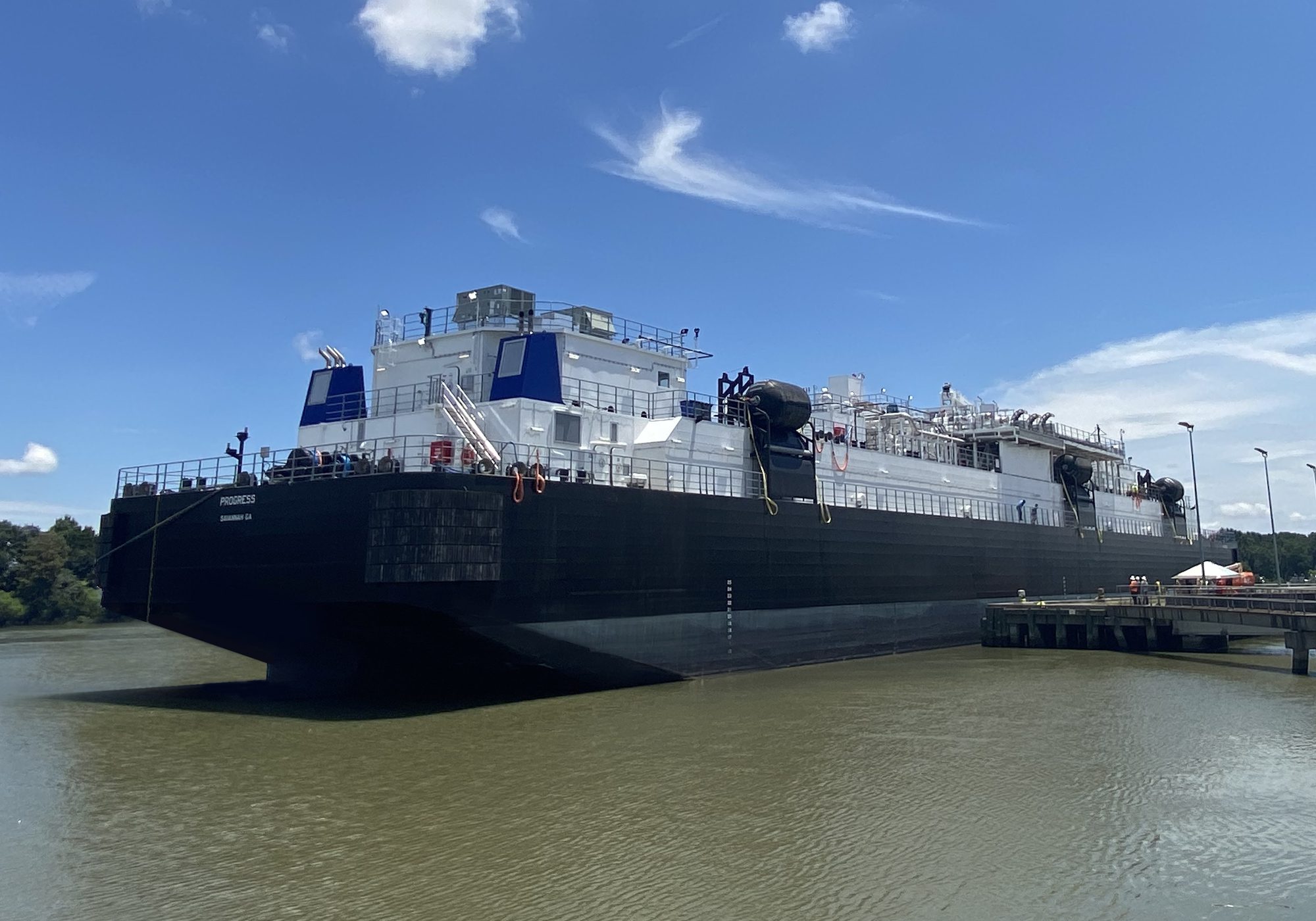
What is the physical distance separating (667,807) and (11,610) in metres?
57.0

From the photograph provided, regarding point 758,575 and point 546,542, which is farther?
point 758,575

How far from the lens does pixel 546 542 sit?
18.4 meters

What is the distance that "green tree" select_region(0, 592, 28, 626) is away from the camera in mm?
52938

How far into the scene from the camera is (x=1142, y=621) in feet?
96.3

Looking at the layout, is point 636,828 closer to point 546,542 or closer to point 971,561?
point 546,542

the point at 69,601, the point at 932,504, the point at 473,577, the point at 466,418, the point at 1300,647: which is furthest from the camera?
the point at 69,601

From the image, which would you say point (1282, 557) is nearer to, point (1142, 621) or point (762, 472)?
point (1142, 621)

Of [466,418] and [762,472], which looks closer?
[466,418]

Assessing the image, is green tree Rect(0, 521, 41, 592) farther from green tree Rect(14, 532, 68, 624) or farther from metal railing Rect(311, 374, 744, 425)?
metal railing Rect(311, 374, 744, 425)

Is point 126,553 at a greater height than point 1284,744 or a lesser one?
greater

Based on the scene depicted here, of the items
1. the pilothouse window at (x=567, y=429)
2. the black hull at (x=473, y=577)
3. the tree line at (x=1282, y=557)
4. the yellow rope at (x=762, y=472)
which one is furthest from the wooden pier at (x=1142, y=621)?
the tree line at (x=1282, y=557)

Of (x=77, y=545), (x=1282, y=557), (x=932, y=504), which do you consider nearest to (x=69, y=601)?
(x=77, y=545)

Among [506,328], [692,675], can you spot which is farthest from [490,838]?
[506,328]

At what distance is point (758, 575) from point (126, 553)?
576 inches
